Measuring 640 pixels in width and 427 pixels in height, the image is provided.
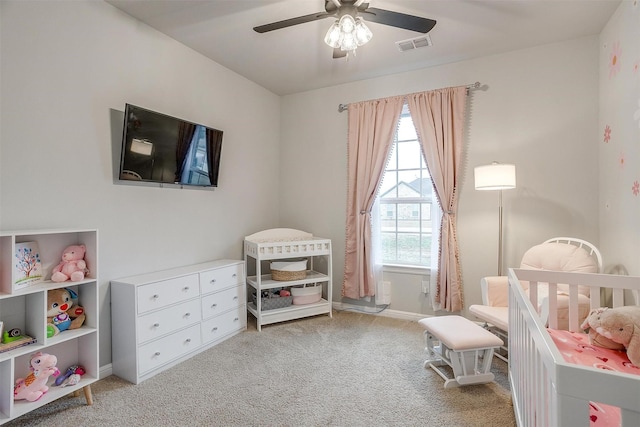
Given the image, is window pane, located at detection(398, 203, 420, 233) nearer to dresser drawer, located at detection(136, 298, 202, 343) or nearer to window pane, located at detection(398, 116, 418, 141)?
window pane, located at detection(398, 116, 418, 141)

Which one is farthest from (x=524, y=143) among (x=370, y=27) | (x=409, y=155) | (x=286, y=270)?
(x=286, y=270)

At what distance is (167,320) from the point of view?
7.42ft

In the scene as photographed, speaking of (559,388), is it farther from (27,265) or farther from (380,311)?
(380,311)

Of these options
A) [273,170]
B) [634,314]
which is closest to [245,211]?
[273,170]

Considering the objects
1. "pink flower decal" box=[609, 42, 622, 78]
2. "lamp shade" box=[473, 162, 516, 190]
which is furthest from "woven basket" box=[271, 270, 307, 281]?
"pink flower decal" box=[609, 42, 622, 78]

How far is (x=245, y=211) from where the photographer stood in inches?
135

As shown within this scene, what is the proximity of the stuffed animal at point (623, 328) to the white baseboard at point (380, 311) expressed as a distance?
6.14 feet

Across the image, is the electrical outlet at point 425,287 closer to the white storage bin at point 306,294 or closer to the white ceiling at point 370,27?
the white storage bin at point 306,294

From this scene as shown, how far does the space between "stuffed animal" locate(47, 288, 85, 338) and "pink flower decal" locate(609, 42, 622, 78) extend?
3.85 m

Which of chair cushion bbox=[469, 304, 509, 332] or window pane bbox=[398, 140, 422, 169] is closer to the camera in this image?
chair cushion bbox=[469, 304, 509, 332]

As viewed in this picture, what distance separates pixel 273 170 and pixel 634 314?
3298mm

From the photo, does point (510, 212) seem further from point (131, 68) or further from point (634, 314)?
point (131, 68)

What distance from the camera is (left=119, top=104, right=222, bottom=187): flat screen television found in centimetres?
219

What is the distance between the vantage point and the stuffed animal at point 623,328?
1.28 metres
